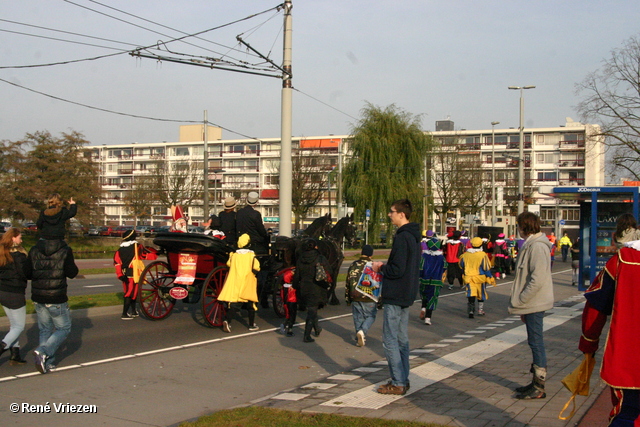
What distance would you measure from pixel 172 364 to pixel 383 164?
3496cm

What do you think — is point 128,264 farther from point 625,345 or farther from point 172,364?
point 625,345

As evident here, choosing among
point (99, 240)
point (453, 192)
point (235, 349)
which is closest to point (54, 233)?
point (235, 349)

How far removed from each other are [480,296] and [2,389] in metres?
9.24

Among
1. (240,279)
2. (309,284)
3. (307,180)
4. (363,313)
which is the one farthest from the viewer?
(307,180)

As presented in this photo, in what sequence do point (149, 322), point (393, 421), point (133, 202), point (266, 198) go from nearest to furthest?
point (393, 421)
point (149, 322)
point (133, 202)
point (266, 198)

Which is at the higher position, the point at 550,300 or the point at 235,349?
the point at 550,300

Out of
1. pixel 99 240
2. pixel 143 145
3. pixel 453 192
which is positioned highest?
pixel 143 145

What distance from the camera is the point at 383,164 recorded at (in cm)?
4234

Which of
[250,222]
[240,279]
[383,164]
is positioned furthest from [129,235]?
[383,164]

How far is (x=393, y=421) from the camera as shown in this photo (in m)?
5.42

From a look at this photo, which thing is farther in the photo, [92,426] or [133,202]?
[133,202]

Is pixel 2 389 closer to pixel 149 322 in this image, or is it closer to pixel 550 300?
pixel 149 322

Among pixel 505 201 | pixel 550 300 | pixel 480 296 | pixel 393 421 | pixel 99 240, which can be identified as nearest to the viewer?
pixel 393 421

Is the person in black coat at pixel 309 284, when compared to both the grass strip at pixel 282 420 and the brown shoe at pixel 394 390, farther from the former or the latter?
the grass strip at pixel 282 420
